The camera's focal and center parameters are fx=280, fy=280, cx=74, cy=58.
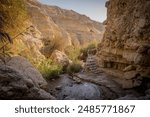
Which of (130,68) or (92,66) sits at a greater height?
(130,68)

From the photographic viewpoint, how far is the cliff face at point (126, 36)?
28.0ft

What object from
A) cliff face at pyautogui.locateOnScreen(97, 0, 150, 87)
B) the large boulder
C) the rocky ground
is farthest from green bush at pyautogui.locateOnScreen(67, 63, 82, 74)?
the large boulder

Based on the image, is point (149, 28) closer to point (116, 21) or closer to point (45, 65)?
point (116, 21)

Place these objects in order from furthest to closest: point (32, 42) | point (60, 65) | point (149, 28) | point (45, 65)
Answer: point (32, 42) → point (60, 65) → point (45, 65) → point (149, 28)

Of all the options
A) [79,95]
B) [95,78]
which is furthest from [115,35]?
[79,95]

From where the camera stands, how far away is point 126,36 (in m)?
9.54

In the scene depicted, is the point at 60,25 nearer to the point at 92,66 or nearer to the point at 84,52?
the point at 84,52

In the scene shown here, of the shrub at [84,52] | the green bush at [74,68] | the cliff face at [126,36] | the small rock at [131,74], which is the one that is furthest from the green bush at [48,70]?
the shrub at [84,52]

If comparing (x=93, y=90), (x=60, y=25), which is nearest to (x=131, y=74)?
(x=93, y=90)

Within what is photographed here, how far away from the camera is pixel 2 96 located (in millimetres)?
5180

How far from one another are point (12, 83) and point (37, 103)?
1.23 meters

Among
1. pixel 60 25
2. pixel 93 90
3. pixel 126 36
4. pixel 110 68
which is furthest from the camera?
pixel 60 25

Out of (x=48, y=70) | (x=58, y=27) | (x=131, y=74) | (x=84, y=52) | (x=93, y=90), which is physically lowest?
(x=93, y=90)

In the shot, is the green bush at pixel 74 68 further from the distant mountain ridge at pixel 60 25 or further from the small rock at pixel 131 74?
the distant mountain ridge at pixel 60 25
